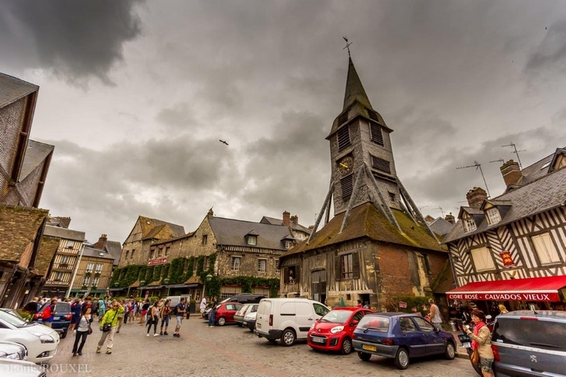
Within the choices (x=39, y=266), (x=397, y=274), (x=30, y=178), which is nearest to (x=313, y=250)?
(x=397, y=274)

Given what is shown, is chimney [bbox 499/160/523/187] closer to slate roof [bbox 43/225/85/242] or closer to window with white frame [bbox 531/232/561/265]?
window with white frame [bbox 531/232/561/265]

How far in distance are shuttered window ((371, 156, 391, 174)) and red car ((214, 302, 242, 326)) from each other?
1547 cm

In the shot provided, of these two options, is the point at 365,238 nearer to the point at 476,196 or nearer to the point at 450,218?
the point at 476,196

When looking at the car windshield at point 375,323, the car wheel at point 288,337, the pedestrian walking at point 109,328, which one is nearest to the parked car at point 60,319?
the pedestrian walking at point 109,328

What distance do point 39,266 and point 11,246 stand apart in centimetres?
1132

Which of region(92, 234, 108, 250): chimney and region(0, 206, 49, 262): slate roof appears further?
region(92, 234, 108, 250): chimney

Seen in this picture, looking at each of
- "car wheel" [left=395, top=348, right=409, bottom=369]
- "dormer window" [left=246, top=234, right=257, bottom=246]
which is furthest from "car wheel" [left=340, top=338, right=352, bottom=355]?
"dormer window" [left=246, top=234, right=257, bottom=246]

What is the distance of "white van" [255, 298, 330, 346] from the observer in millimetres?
9664

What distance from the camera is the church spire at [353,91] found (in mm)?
26878

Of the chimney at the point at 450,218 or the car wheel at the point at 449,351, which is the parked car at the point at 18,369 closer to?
the car wheel at the point at 449,351

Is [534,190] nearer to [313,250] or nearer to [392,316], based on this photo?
[392,316]

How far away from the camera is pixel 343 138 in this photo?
25.5m

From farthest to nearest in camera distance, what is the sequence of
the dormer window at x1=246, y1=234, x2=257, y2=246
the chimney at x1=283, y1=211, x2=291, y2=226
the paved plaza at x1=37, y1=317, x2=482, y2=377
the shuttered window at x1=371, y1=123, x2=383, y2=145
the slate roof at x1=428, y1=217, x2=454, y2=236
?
the chimney at x1=283, y1=211, x2=291, y2=226 → the dormer window at x1=246, y1=234, x2=257, y2=246 → the slate roof at x1=428, y1=217, x2=454, y2=236 → the shuttered window at x1=371, y1=123, x2=383, y2=145 → the paved plaza at x1=37, y1=317, x2=482, y2=377

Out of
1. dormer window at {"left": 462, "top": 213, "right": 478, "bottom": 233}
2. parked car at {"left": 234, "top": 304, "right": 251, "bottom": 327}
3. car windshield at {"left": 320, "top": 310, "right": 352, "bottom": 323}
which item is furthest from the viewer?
parked car at {"left": 234, "top": 304, "right": 251, "bottom": 327}
